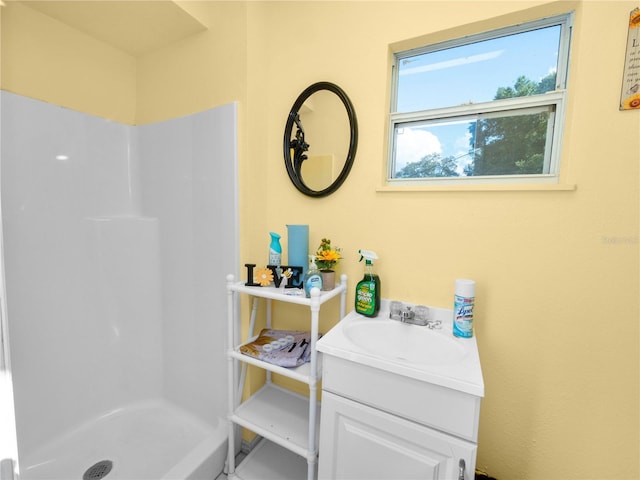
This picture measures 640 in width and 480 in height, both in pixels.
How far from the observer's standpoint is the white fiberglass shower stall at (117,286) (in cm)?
125

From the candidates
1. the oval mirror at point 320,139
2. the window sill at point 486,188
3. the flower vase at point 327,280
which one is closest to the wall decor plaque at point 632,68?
the window sill at point 486,188

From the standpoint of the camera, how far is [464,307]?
997 millimetres

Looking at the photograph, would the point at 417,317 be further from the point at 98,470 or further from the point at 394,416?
the point at 98,470

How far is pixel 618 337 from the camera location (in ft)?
2.97

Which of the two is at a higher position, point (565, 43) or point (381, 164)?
point (565, 43)

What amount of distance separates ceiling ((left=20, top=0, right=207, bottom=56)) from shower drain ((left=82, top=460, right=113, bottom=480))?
2.07 metres

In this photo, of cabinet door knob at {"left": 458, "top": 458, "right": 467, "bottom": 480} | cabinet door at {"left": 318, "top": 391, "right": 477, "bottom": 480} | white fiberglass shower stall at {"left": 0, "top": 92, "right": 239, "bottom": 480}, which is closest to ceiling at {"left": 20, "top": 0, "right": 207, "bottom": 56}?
A: white fiberglass shower stall at {"left": 0, "top": 92, "right": 239, "bottom": 480}

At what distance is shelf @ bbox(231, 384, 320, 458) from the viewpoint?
1.14 m

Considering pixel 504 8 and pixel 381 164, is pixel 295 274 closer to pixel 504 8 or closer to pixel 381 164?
pixel 381 164

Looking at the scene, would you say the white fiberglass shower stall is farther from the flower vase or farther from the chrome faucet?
the chrome faucet

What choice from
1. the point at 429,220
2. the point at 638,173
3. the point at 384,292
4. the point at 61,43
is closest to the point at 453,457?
the point at 384,292

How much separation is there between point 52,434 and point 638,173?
8.33ft

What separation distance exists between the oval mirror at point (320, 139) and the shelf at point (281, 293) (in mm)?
450

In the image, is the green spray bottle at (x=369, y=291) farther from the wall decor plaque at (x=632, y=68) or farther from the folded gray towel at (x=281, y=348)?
the wall decor plaque at (x=632, y=68)
